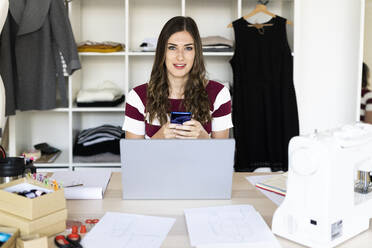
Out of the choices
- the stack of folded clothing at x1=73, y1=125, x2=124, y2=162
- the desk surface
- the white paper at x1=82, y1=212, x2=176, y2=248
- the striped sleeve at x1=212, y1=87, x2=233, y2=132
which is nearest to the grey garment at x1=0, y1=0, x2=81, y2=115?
the stack of folded clothing at x1=73, y1=125, x2=124, y2=162

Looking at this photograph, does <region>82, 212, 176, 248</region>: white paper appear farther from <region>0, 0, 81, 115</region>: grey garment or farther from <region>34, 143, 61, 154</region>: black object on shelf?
<region>34, 143, 61, 154</region>: black object on shelf

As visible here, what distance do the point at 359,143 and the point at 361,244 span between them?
0.28m

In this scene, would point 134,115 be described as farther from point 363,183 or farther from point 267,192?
Answer: point 363,183

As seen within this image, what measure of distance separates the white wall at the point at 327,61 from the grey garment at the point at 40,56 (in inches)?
76.4

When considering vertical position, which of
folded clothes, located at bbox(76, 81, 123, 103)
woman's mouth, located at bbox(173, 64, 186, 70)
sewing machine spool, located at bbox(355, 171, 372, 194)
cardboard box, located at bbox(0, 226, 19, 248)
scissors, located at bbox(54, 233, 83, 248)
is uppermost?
woman's mouth, located at bbox(173, 64, 186, 70)

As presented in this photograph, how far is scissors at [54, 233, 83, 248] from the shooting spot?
1104 mm

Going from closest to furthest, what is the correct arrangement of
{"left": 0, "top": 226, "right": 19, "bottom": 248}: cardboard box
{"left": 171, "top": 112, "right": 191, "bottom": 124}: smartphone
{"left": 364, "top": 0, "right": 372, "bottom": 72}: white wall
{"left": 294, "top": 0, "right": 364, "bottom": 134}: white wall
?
{"left": 0, "top": 226, "right": 19, "bottom": 248}: cardboard box → {"left": 171, "top": 112, "right": 191, "bottom": 124}: smartphone → {"left": 364, "top": 0, "right": 372, "bottom": 72}: white wall → {"left": 294, "top": 0, "right": 364, "bottom": 134}: white wall

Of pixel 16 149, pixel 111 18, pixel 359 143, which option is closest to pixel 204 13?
pixel 111 18

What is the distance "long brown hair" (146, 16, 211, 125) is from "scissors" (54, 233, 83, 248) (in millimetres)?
1166

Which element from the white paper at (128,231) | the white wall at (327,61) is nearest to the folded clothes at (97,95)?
the white wall at (327,61)

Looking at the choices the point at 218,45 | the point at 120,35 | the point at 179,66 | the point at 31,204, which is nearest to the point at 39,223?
the point at 31,204

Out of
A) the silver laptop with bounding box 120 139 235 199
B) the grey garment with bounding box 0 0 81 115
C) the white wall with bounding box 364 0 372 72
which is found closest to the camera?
the silver laptop with bounding box 120 139 235 199

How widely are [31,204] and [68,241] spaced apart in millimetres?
137

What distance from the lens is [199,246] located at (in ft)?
3.66
